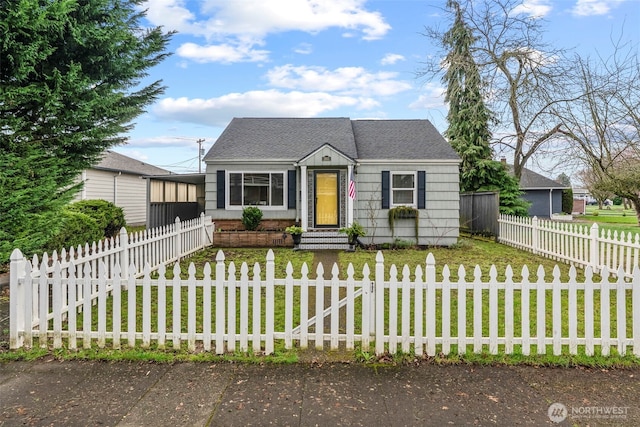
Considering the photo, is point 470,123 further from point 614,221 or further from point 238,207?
point 614,221

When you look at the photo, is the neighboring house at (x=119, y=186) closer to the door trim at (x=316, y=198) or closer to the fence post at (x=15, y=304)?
the door trim at (x=316, y=198)

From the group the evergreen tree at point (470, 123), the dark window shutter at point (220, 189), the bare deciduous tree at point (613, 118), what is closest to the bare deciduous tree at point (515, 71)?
the evergreen tree at point (470, 123)

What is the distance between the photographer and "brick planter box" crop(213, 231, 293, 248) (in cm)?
1226

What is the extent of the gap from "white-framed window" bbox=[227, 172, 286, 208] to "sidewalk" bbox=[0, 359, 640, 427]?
9.61 metres

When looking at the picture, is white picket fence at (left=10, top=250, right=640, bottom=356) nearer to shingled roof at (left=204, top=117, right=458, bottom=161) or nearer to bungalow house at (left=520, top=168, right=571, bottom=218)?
shingled roof at (left=204, top=117, right=458, bottom=161)

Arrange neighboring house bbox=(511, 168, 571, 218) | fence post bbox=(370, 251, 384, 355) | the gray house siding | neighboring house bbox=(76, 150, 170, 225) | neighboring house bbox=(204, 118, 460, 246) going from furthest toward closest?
the gray house siding < neighboring house bbox=(511, 168, 571, 218) < neighboring house bbox=(76, 150, 170, 225) < neighboring house bbox=(204, 118, 460, 246) < fence post bbox=(370, 251, 384, 355)

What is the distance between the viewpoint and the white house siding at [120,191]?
19391 millimetres

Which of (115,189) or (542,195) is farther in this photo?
(542,195)

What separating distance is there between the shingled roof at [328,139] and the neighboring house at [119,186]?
738 centimetres

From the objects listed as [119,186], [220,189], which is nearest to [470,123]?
[220,189]

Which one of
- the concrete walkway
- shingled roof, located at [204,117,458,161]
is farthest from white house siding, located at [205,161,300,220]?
the concrete walkway

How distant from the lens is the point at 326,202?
13.0m

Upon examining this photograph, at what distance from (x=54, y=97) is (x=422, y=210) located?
1038 centimetres

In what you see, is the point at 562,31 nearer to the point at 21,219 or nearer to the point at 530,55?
the point at 530,55
